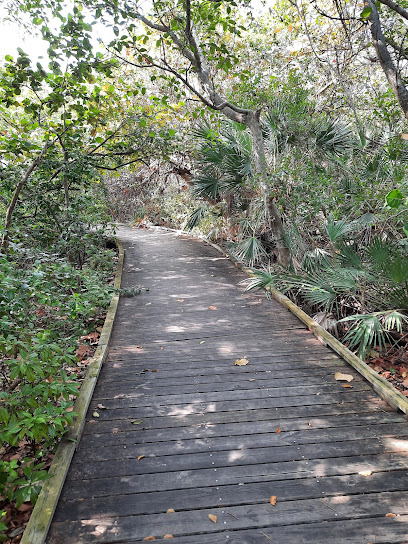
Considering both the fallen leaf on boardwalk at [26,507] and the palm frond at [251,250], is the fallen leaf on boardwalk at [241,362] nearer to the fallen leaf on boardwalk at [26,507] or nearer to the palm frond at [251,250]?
the fallen leaf on boardwalk at [26,507]

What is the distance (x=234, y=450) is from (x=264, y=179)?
19.4 ft

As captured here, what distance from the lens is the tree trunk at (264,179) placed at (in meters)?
8.06

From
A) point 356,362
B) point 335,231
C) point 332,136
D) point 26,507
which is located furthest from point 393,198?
point 332,136

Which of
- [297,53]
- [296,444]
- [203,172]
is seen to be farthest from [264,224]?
[296,444]

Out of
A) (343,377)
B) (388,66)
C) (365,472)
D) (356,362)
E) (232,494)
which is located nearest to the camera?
(232,494)

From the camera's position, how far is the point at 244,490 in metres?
2.61

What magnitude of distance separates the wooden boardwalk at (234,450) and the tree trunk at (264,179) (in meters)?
3.43

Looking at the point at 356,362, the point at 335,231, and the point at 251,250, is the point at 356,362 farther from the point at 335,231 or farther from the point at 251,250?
the point at 251,250

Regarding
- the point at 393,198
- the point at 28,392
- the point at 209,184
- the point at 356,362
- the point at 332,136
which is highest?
the point at 332,136

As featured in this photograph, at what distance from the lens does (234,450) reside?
3000mm

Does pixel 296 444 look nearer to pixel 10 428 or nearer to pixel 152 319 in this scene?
pixel 10 428

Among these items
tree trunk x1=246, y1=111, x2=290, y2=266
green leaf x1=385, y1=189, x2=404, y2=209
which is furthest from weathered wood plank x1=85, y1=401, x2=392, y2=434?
tree trunk x1=246, y1=111, x2=290, y2=266

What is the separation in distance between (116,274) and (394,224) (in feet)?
17.6

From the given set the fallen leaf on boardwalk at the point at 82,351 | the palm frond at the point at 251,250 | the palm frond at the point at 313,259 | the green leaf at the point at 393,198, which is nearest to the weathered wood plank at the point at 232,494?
the green leaf at the point at 393,198
